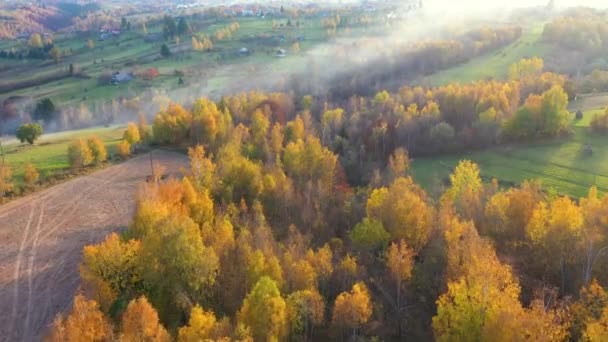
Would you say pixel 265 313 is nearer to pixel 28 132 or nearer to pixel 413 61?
pixel 28 132

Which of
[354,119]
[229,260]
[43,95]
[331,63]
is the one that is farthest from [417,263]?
[43,95]

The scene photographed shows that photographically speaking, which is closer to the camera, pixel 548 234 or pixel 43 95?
pixel 548 234

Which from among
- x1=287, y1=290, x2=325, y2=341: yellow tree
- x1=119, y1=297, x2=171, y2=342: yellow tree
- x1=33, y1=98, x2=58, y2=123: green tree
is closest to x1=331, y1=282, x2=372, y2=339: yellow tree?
x1=287, y1=290, x2=325, y2=341: yellow tree

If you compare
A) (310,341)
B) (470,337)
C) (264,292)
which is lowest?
(310,341)

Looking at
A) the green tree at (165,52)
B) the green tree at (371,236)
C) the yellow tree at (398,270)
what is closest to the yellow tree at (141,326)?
the yellow tree at (398,270)

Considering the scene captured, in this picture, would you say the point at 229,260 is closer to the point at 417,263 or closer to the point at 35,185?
the point at 417,263

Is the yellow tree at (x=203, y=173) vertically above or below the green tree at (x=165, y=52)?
below

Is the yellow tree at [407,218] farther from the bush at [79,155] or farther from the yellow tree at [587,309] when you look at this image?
the bush at [79,155]
